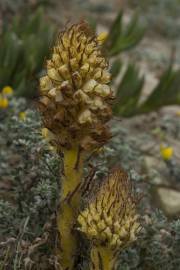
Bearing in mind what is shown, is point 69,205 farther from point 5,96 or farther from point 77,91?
point 5,96

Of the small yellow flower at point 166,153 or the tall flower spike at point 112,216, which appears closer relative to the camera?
the tall flower spike at point 112,216

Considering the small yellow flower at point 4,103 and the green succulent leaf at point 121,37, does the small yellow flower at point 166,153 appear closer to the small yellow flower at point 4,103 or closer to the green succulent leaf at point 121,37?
the small yellow flower at point 4,103

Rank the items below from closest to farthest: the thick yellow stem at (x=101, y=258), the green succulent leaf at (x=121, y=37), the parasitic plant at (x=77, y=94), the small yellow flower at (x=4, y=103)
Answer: the parasitic plant at (x=77, y=94) < the thick yellow stem at (x=101, y=258) < the small yellow flower at (x=4, y=103) < the green succulent leaf at (x=121, y=37)

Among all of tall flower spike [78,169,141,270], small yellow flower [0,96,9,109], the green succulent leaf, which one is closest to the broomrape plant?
tall flower spike [78,169,141,270]

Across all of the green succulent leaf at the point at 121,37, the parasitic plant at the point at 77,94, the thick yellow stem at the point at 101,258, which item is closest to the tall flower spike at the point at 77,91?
the parasitic plant at the point at 77,94

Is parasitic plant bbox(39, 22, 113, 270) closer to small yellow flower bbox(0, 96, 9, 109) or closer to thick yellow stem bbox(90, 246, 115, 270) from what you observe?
thick yellow stem bbox(90, 246, 115, 270)

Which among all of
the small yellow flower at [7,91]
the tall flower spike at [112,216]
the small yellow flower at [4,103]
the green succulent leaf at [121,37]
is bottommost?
the tall flower spike at [112,216]

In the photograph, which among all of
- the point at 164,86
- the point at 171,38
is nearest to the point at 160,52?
the point at 171,38
